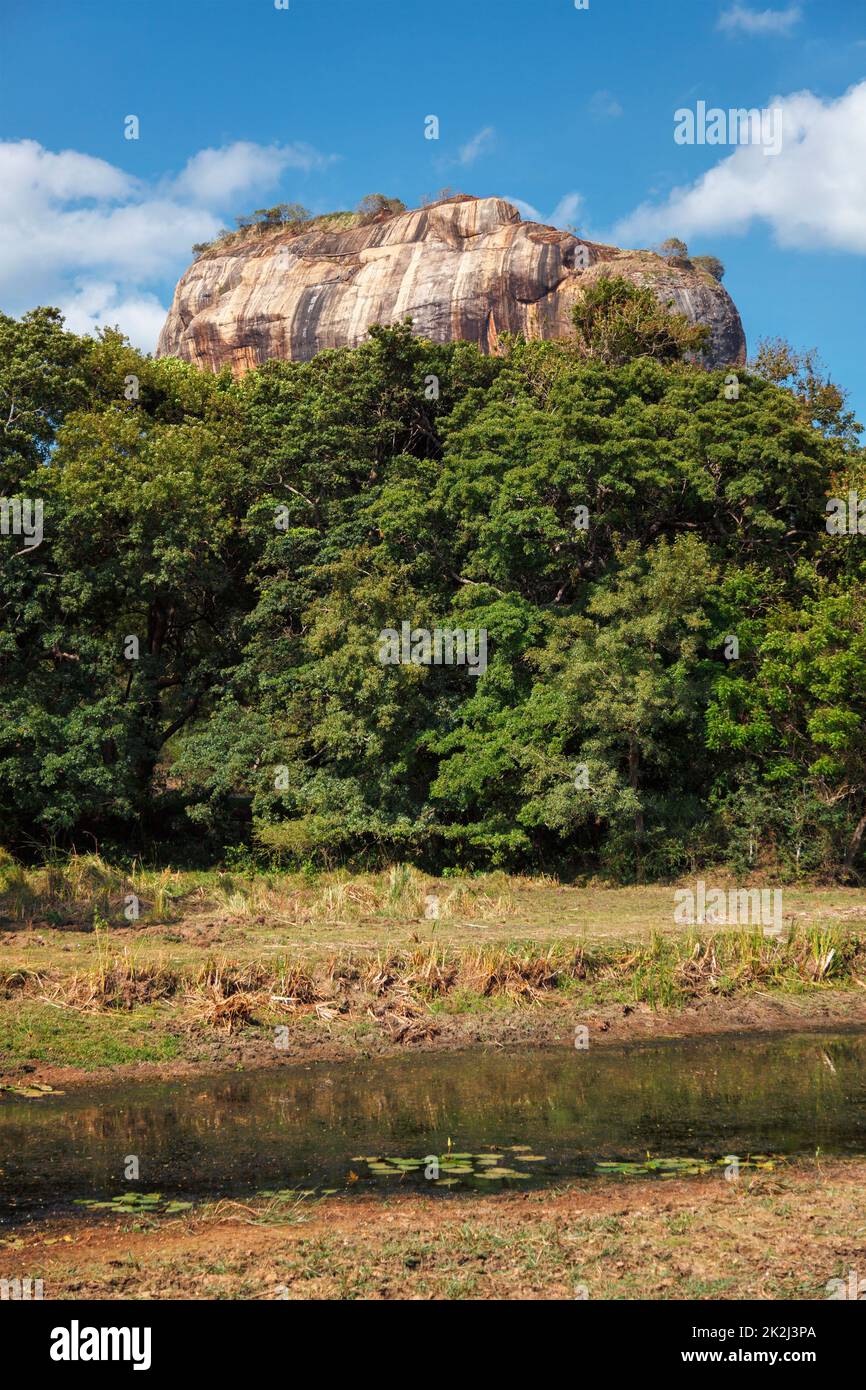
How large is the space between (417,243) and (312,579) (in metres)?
35.1

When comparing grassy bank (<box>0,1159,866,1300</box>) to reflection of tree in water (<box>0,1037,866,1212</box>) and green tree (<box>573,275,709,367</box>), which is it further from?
green tree (<box>573,275,709,367</box>)

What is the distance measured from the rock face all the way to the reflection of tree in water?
1580 inches

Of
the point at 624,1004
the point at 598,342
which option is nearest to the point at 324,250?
the point at 598,342

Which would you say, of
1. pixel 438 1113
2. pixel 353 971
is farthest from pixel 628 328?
pixel 438 1113

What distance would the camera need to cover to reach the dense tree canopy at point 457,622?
90.3 feet

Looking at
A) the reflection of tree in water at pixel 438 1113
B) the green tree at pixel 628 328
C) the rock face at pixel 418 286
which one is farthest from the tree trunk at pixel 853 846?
the rock face at pixel 418 286

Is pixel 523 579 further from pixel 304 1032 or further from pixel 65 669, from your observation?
pixel 304 1032

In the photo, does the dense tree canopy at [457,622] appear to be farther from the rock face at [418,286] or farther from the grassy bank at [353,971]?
the rock face at [418,286]

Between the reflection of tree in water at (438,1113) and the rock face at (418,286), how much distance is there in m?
40.1

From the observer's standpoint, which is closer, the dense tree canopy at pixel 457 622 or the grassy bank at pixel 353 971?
the grassy bank at pixel 353 971

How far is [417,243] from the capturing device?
2393 inches

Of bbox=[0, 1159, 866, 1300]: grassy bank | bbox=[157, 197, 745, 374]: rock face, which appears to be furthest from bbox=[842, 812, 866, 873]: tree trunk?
bbox=[157, 197, 745, 374]: rock face

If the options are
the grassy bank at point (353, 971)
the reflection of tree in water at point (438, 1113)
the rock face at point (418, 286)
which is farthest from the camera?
the rock face at point (418, 286)

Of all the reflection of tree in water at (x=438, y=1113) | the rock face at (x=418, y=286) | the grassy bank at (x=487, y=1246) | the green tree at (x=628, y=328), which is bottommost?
the reflection of tree in water at (x=438, y=1113)
